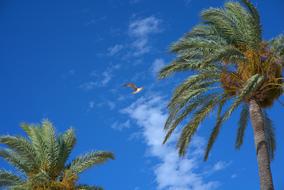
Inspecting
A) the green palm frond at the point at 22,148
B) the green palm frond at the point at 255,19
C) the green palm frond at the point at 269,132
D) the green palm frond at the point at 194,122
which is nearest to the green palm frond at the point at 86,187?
the green palm frond at the point at 22,148

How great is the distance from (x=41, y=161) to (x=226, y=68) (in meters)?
8.82

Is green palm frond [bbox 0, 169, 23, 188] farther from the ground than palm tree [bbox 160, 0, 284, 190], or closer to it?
closer to it

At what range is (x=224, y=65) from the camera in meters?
20.7

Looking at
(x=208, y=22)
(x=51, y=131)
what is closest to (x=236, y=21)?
(x=208, y=22)

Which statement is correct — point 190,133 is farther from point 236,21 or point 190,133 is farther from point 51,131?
point 51,131

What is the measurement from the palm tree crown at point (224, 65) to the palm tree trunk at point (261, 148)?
61cm

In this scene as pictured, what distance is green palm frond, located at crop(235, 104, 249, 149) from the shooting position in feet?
74.1

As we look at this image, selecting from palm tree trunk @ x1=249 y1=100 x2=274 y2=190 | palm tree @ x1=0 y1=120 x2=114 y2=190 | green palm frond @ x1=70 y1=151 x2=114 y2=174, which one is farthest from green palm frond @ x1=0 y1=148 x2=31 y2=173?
palm tree trunk @ x1=249 y1=100 x2=274 y2=190

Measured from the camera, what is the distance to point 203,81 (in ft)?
69.0

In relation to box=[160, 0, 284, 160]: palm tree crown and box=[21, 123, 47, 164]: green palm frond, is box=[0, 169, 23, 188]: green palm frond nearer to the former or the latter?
box=[21, 123, 47, 164]: green palm frond

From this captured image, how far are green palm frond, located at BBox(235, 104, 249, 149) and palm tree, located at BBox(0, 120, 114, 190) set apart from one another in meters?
6.44

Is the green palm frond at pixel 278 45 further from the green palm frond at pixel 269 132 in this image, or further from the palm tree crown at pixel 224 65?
the green palm frond at pixel 269 132

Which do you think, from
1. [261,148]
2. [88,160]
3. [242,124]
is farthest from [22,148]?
[261,148]

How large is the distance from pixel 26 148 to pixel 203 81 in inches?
321
